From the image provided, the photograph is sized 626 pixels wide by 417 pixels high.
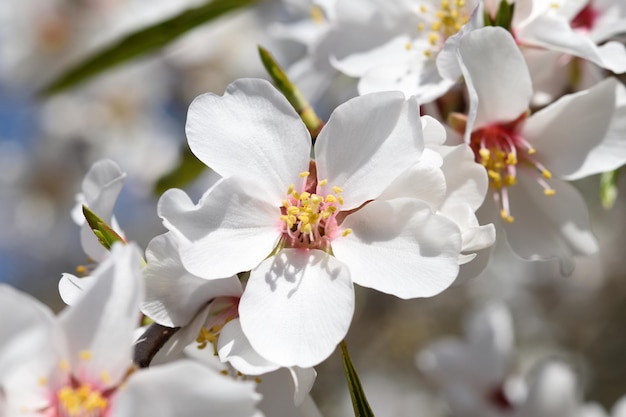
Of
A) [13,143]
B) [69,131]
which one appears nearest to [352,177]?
[69,131]

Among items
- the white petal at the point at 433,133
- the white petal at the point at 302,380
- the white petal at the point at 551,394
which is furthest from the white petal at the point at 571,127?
the white petal at the point at 551,394

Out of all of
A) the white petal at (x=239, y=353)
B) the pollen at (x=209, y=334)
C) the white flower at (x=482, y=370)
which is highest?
the white petal at (x=239, y=353)

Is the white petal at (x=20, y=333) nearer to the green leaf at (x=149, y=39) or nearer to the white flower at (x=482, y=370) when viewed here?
the green leaf at (x=149, y=39)

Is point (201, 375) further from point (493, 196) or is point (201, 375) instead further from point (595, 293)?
point (595, 293)

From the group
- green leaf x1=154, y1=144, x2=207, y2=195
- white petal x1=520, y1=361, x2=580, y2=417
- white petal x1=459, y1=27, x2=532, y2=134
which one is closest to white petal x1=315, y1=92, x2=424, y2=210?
white petal x1=459, y1=27, x2=532, y2=134

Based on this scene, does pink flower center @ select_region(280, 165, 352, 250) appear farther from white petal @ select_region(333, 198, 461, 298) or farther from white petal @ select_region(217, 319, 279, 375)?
white petal @ select_region(217, 319, 279, 375)

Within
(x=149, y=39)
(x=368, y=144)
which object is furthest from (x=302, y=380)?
(x=149, y=39)

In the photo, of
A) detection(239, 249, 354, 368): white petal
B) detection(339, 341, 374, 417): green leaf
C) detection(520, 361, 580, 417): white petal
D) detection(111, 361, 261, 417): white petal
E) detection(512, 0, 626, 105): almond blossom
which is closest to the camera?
detection(111, 361, 261, 417): white petal
